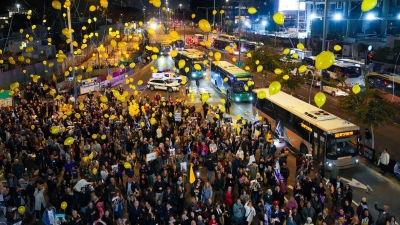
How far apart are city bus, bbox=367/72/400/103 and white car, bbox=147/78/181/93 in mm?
14792

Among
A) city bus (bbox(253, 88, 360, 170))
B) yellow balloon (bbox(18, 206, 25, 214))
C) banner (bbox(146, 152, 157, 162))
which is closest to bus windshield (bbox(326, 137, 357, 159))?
city bus (bbox(253, 88, 360, 170))

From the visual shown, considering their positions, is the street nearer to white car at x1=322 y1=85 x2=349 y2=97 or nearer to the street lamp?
white car at x1=322 y1=85 x2=349 y2=97

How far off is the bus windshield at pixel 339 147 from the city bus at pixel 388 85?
42.2 ft

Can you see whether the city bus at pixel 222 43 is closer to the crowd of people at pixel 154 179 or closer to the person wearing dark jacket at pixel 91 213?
A: the crowd of people at pixel 154 179

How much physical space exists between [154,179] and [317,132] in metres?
6.60

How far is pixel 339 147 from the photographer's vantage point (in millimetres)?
14812

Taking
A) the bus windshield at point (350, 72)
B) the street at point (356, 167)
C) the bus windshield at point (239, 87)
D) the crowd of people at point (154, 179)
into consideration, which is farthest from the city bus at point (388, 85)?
the crowd of people at point (154, 179)

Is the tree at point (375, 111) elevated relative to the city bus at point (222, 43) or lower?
lower

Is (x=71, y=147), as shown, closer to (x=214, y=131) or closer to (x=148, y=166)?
(x=148, y=166)

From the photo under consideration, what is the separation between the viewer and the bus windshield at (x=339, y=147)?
579 inches

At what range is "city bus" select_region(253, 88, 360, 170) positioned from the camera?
14.7 metres

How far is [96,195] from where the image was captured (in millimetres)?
11211

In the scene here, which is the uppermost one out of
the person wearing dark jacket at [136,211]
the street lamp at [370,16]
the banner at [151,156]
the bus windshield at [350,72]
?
the street lamp at [370,16]

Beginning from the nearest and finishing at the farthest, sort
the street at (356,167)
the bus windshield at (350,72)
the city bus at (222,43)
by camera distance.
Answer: the street at (356,167), the bus windshield at (350,72), the city bus at (222,43)
